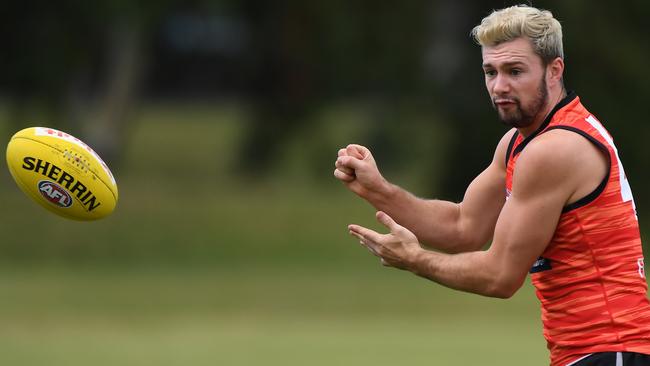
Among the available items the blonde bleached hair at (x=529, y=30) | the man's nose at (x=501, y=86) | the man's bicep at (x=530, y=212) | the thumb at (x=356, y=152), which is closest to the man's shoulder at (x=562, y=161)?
the man's bicep at (x=530, y=212)

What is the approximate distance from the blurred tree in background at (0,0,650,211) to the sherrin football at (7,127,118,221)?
38.3 feet

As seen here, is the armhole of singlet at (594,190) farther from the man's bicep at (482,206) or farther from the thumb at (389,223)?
the man's bicep at (482,206)

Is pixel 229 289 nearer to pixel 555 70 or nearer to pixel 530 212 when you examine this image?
pixel 555 70

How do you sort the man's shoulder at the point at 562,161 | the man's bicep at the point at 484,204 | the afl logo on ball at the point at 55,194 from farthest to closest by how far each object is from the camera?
the afl logo on ball at the point at 55,194, the man's bicep at the point at 484,204, the man's shoulder at the point at 562,161

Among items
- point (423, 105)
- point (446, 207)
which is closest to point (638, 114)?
point (423, 105)

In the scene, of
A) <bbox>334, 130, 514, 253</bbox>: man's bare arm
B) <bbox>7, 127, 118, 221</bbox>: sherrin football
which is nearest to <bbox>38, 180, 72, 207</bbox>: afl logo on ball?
<bbox>7, 127, 118, 221</bbox>: sherrin football

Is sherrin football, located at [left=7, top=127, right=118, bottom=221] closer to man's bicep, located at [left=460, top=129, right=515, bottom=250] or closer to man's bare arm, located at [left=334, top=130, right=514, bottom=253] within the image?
man's bare arm, located at [left=334, top=130, right=514, bottom=253]

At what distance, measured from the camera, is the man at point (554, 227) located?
5.42m

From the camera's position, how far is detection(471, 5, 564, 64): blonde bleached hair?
5629 millimetres

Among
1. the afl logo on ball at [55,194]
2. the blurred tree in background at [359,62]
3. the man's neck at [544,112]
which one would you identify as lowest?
the man's neck at [544,112]

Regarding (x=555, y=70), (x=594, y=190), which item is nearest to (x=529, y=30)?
(x=555, y=70)

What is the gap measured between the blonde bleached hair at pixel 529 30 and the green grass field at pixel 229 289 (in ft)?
24.1

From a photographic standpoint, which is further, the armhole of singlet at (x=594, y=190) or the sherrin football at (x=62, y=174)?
the sherrin football at (x=62, y=174)

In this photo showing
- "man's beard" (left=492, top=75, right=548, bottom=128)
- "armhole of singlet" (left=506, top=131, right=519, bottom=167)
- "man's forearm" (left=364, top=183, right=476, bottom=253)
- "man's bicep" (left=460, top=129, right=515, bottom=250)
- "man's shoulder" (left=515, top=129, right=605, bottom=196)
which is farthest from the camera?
"man's forearm" (left=364, top=183, right=476, bottom=253)
